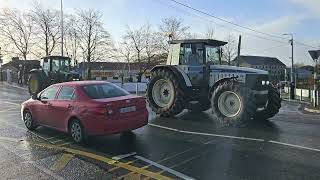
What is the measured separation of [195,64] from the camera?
14.5 metres

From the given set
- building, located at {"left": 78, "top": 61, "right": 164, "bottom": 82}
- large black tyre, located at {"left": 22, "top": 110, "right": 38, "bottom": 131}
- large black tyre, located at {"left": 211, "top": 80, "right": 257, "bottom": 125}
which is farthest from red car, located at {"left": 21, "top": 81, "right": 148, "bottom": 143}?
building, located at {"left": 78, "top": 61, "right": 164, "bottom": 82}

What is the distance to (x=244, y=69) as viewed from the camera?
13.4m

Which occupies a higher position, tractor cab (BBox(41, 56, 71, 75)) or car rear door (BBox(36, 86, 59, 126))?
tractor cab (BBox(41, 56, 71, 75))

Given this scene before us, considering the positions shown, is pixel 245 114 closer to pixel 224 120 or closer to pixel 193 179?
pixel 224 120

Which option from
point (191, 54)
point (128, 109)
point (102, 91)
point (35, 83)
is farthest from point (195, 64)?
point (35, 83)

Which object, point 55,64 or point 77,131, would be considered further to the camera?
point 55,64

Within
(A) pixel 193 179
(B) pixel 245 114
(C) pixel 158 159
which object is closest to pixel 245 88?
(B) pixel 245 114

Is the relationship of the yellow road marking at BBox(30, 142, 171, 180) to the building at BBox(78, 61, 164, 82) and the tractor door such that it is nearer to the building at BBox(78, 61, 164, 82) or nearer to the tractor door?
the tractor door

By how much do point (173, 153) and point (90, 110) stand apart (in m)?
2.31

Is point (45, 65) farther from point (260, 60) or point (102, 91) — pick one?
point (260, 60)

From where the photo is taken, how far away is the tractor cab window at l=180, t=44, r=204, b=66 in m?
14.5

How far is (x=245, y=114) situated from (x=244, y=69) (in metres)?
1.80

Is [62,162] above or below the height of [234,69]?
below

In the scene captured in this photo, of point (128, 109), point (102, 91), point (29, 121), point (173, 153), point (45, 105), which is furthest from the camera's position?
point (29, 121)
